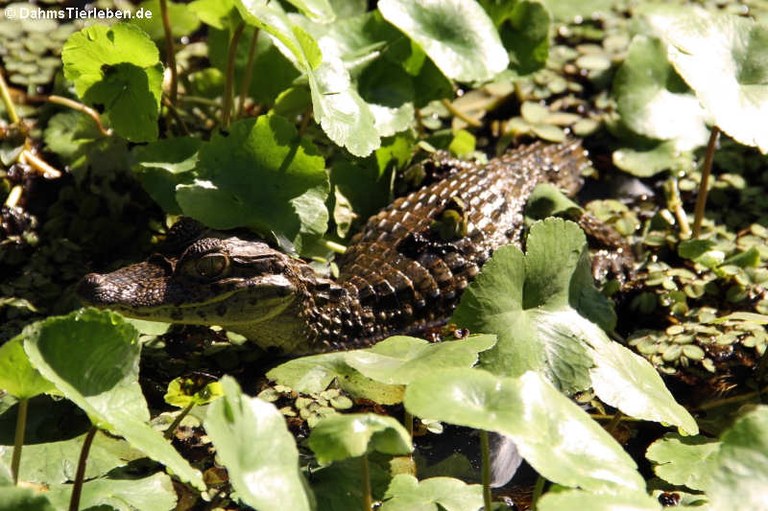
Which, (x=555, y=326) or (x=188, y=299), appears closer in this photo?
(x=555, y=326)

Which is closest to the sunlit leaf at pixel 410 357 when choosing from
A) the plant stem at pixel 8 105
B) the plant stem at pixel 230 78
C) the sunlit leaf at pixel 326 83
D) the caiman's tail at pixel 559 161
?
the sunlit leaf at pixel 326 83

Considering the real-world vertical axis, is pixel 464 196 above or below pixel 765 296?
above

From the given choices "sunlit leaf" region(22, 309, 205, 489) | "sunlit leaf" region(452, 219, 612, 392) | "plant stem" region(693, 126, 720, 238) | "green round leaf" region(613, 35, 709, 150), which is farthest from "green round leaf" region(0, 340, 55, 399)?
"green round leaf" region(613, 35, 709, 150)

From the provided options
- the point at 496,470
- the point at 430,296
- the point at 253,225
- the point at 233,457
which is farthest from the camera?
the point at 430,296

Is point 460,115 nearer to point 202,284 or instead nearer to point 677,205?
point 677,205

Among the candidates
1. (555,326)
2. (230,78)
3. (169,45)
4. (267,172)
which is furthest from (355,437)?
(169,45)

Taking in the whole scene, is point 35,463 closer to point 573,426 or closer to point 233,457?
point 233,457

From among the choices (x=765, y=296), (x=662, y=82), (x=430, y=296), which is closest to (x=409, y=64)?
(x=430, y=296)
